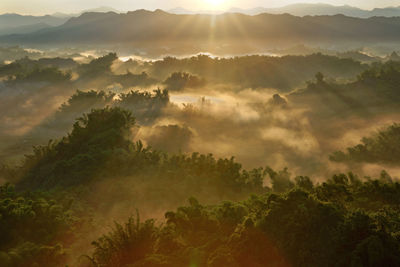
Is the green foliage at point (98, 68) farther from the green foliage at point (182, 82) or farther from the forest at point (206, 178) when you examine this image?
the green foliage at point (182, 82)

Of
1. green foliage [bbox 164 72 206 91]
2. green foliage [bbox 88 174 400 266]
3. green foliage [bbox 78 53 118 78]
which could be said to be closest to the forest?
green foliage [bbox 88 174 400 266]

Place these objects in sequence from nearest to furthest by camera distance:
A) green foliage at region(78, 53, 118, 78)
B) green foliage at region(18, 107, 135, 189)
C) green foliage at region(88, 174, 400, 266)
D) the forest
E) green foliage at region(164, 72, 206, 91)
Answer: green foliage at region(88, 174, 400, 266), the forest, green foliage at region(18, 107, 135, 189), green foliage at region(164, 72, 206, 91), green foliage at region(78, 53, 118, 78)

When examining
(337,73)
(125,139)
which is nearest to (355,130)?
(125,139)

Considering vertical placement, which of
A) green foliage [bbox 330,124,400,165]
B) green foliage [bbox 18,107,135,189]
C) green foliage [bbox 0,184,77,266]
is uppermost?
green foliage [bbox 0,184,77,266]

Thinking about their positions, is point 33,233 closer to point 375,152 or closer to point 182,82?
point 375,152

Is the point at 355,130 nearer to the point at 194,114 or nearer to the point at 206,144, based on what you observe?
the point at 206,144

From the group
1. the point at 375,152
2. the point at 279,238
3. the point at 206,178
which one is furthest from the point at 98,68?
the point at 279,238

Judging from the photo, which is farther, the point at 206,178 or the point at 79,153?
the point at 79,153

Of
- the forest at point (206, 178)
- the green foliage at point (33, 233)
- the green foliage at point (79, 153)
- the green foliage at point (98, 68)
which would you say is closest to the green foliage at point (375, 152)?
the forest at point (206, 178)

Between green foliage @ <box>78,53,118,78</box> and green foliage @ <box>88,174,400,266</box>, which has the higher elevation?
green foliage @ <box>88,174,400,266</box>

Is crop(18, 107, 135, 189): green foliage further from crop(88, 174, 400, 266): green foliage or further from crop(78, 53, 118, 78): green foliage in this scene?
crop(78, 53, 118, 78): green foliage
